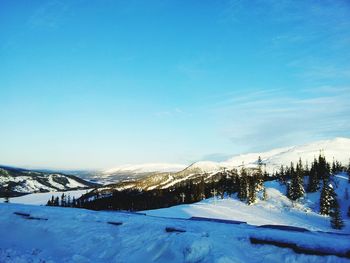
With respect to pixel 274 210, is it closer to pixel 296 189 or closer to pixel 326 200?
pixel 326 200

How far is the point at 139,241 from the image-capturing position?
19094 millimetres

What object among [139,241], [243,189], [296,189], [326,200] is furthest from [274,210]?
[139,241]

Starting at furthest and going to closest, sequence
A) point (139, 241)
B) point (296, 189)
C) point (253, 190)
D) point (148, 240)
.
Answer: point (296, 189)
point (253, 190)
point (139, 241)
point (148, 240)

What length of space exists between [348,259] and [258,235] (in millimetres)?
4033

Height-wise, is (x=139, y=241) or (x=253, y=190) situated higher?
(x=139, y=241)

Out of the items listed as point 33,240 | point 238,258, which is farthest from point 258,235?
point 33,240

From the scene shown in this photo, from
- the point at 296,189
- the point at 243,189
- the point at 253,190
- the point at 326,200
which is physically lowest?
the point at 326,200

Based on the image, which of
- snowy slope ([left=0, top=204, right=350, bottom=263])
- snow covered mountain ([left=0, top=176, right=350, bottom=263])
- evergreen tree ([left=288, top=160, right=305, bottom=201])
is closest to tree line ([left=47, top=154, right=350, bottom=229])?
evergreen tree ([left=288, top=160, right=305, bottom=201])

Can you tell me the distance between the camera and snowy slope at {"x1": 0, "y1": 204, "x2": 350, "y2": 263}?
52.0ft

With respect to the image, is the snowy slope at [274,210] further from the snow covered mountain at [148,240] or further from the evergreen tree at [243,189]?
the snow covered mountain at [148,240]

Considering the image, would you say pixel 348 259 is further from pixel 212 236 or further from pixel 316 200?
pixel 316 200

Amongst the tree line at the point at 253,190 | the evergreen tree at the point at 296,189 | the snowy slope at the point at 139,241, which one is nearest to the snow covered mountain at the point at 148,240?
the snowy slope at the point at 139,241

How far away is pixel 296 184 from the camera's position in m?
136

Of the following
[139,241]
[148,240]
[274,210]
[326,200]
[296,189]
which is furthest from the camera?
[296,189]
